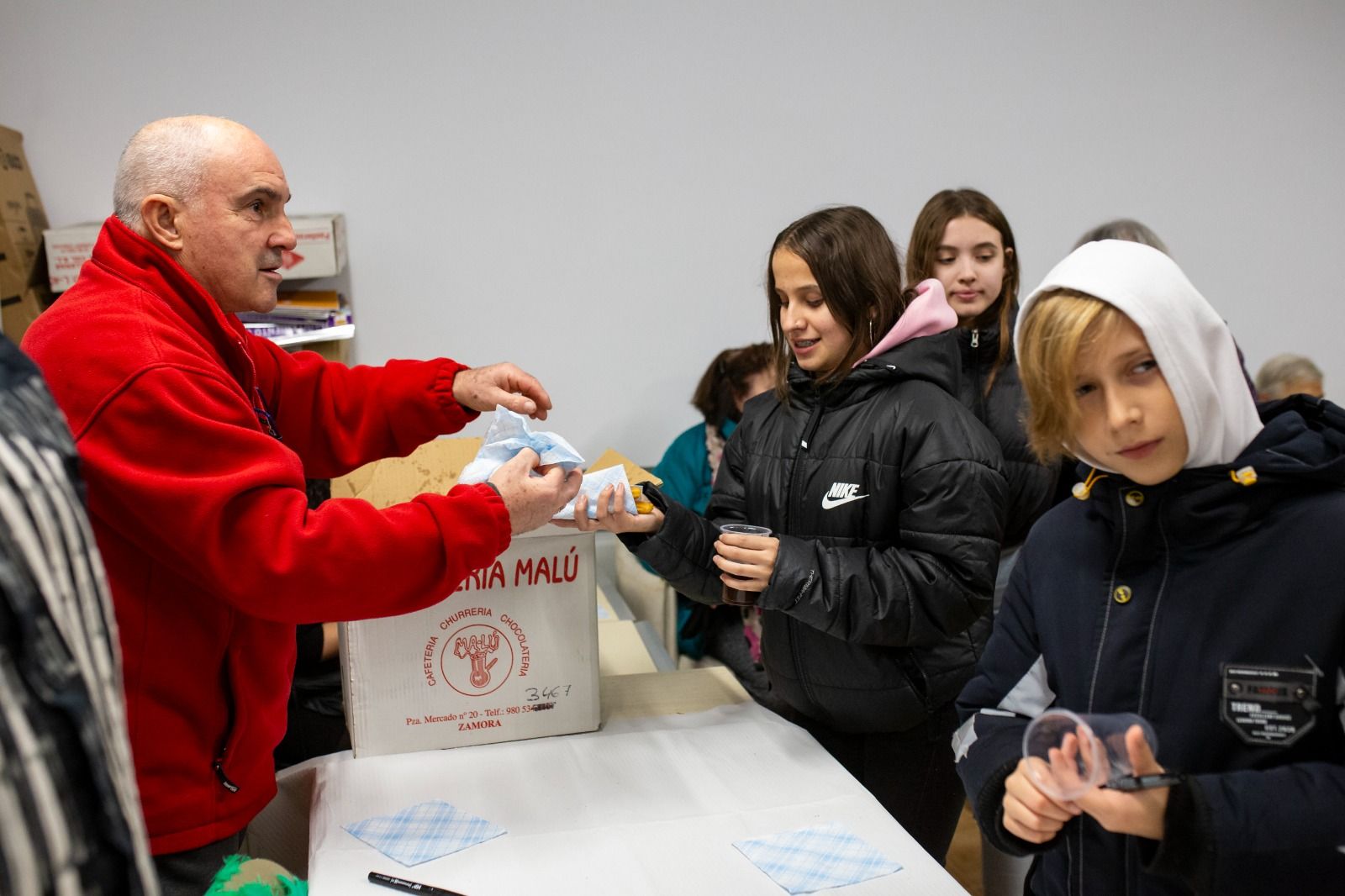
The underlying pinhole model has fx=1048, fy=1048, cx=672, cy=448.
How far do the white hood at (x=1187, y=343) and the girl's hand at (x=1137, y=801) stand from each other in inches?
12.0

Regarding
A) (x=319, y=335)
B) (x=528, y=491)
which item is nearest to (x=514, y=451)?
(x=528, y=491)

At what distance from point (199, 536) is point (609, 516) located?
2.14 feet

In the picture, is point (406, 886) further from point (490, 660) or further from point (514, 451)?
point (514, 451)

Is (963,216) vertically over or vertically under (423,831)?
over

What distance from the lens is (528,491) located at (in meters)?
1.50

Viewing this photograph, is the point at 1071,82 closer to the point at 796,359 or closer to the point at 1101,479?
the point at 796,359

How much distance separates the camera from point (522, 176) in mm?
3754

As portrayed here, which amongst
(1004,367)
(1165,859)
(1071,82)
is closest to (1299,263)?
(1071,82)

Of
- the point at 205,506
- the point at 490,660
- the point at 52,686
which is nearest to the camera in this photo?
the point at 52,686

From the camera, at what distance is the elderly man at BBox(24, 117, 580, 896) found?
1271 mm

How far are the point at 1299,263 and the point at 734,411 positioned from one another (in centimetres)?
270

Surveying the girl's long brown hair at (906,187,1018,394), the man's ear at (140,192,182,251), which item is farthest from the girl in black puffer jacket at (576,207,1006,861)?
the girl's long brown hair at (906,187,1018,394)

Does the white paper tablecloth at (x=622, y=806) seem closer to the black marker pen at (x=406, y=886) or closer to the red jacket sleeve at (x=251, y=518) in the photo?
the black marker pen at (x=406, y=886)

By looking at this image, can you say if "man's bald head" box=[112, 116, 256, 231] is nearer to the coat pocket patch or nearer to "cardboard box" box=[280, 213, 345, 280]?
the coat pocket patch
